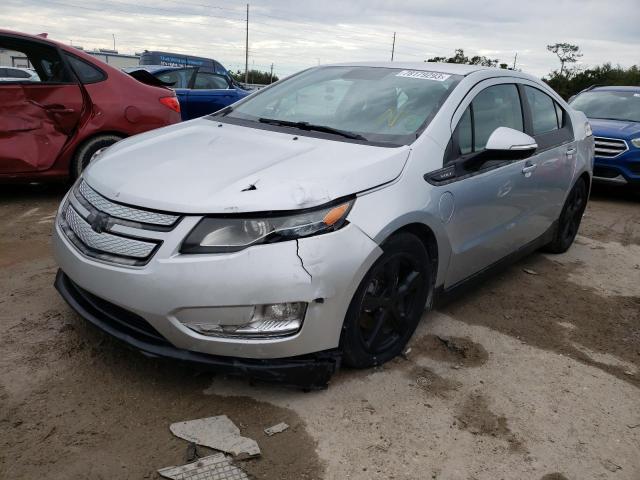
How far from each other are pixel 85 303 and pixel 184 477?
3.38 ft

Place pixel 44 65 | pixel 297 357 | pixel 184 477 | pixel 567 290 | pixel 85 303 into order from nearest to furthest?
pixel 184 477 < pixel 297 357 < pixel 85 303 < pixel 567 290 < pixel 44 65

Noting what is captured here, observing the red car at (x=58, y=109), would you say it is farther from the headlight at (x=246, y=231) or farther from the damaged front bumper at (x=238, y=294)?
the headlight at (x=246, y=231)

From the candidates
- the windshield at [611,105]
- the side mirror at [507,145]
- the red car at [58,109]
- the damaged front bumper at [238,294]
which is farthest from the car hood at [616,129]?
the damaged front bumper at [238,294]

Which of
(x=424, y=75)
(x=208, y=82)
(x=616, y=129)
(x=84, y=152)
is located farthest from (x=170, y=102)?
(x=616, y=129)

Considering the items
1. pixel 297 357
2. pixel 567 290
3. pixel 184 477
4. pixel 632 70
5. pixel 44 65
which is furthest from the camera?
pixel 632 70

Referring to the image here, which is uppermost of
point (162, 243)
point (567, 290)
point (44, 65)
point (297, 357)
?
point (44, 65)

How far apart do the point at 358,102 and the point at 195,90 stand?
6.47 m

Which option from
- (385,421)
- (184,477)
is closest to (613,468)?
(385,421)

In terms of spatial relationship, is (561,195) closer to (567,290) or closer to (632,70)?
(567,290)

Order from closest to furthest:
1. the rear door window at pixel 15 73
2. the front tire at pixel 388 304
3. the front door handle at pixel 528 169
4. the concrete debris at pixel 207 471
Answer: the concrete debris at pixel 207 471, the front tire at pixel 388 304, the front door handle at pixel 528 169, the rear door window at pixel 15 73

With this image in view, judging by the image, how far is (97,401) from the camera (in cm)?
256

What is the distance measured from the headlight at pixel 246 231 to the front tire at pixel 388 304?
1.26 feet

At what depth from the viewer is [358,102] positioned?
3.53m

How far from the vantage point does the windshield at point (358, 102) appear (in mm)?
3252
